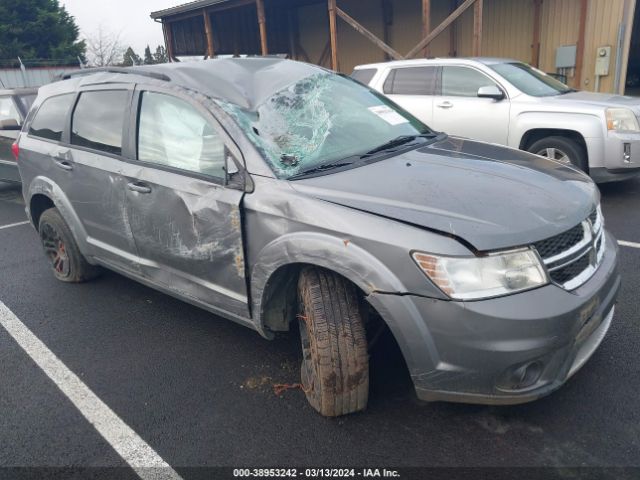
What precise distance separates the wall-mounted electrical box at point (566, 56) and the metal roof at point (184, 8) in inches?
346

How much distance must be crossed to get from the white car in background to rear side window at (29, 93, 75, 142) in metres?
4.60

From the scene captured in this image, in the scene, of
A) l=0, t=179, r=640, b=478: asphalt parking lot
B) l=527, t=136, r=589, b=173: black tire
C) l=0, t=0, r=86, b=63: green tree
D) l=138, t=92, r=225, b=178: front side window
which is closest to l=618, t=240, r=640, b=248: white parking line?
l=0, t=179, r=640, b=478: asphalt parking lot

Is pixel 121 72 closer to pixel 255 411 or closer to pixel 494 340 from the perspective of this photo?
pixel 255 411

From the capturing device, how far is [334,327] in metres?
2.49

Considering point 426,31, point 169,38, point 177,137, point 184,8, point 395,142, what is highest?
point 184,8

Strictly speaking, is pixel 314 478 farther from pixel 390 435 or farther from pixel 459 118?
pixel 459 118

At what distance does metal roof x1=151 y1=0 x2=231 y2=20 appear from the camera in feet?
48.2

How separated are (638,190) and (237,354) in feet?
17.9

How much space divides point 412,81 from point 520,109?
1671mm

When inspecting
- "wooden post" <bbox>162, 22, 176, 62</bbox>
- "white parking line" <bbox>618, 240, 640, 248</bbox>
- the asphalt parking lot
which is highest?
"wooden post" <bbox>162, 22, 176, 62</bbox>

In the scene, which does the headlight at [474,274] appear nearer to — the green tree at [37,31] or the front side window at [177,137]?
the front side window at [177,137]

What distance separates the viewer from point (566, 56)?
1138 cm

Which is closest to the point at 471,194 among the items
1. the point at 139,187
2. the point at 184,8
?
the point at 139,187

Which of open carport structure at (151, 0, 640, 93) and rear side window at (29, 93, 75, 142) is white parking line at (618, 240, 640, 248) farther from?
open carport structure at (151, 0, 640, 93)
